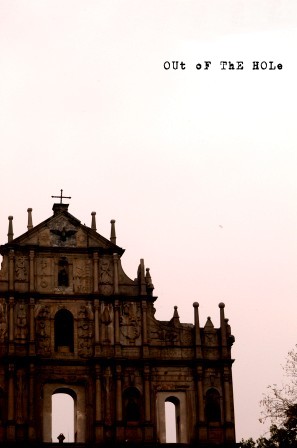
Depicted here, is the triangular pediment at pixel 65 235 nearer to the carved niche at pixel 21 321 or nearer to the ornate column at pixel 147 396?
the carved niche at pixel 21 321

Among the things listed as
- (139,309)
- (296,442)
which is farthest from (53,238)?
(296,442)

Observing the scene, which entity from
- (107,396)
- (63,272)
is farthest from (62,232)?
(107,396)

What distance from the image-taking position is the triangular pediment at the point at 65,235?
44.2 meters

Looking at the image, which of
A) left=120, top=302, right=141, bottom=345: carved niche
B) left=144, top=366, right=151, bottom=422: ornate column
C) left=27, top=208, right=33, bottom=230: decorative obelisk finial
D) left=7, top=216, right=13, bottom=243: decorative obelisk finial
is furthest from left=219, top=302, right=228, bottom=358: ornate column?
left=7, top=216, right=13, bottom=243: decorative obelisk finial

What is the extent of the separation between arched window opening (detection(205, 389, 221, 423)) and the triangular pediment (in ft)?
20.9

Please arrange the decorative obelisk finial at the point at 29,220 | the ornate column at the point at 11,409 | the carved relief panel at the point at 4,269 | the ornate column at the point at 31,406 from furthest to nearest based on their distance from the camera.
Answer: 1. the decorative obelisk finial at the point at 29,220
2. the carved relief panel at the point at 4,269
3. the ornate column at the point at 31,406
4. the ornate column at the point at 11,409

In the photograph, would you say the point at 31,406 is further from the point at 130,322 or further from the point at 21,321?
the point at 130,322

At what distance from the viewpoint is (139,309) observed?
44.0 meters

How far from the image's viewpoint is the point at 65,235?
146 ft

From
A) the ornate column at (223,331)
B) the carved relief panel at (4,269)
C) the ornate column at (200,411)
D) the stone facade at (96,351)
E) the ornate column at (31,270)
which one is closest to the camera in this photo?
the stone facade at (96,351)

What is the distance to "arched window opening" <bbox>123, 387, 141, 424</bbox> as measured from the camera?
42.5 metres

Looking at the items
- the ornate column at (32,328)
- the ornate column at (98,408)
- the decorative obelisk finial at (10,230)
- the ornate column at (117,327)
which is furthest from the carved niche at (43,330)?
the decorative obelisk finial at (10,230)

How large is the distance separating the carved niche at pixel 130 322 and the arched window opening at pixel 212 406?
3.46 m

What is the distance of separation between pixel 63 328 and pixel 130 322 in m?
2.52
